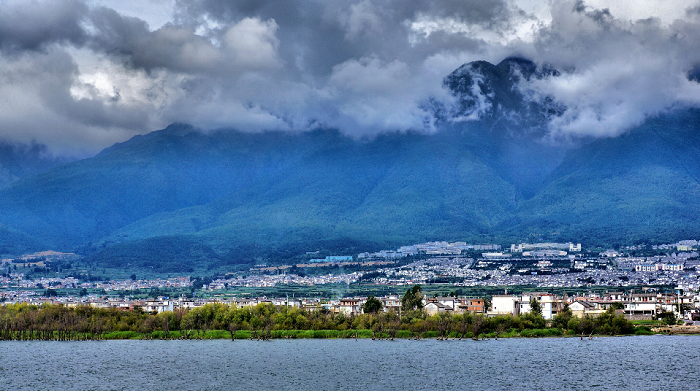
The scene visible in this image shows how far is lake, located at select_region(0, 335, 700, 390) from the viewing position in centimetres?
5097

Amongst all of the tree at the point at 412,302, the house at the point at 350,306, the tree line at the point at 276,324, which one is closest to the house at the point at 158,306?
the tree line at the point at 276,324

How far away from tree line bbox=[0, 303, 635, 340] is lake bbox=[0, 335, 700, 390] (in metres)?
3.46

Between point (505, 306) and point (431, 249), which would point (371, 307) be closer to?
point (505, 306)

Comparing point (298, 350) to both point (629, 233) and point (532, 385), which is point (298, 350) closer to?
point (532, 385)

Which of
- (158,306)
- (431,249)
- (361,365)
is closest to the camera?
(361,365)

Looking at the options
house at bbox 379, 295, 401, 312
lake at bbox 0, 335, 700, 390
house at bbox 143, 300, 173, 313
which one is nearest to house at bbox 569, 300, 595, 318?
lake at bbox 0, 335, 700, 390

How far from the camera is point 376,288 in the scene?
14200 centimetres

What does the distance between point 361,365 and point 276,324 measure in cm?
2547

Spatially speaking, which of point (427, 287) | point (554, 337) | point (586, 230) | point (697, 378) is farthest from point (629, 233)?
point (697, 378)

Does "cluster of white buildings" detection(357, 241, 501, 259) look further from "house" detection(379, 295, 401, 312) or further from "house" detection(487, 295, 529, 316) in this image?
"house" detection(487, 295, 529, 316)

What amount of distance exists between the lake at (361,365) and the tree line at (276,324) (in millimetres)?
3457

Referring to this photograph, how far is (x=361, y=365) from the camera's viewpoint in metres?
60.0

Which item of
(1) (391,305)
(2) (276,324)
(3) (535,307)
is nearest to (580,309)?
(3) (535,307)

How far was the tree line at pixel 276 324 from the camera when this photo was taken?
81.4m
